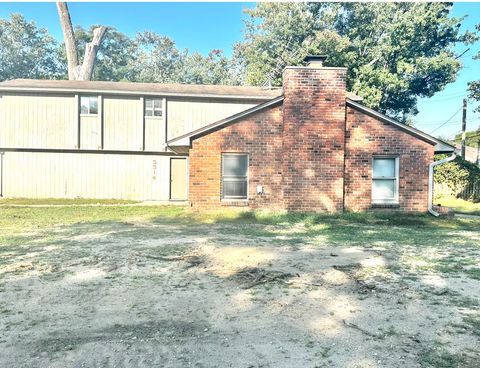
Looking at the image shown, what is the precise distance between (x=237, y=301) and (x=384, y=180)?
1053 centimetres

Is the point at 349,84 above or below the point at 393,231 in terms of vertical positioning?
above

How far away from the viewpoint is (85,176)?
2009cm

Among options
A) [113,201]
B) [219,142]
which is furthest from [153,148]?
[219,142]

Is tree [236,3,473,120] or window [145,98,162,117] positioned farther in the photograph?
tree [236,3,473,120]

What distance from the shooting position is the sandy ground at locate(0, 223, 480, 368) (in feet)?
11.1

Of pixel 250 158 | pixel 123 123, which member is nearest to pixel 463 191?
pixel 250 158

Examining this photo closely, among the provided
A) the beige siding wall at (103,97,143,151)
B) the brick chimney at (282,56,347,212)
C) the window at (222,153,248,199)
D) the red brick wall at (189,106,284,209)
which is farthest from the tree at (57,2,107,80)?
the brick chimney at (282,56,347,212)

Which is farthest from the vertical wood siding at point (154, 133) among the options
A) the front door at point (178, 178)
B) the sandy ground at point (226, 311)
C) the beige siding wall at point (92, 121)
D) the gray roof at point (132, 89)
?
the sandy ground at point (226, 311)

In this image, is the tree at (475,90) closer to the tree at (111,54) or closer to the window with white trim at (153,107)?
the window with white trim at (153,107)

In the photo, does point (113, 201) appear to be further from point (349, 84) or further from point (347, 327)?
point (349, 84)

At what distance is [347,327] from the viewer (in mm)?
3979

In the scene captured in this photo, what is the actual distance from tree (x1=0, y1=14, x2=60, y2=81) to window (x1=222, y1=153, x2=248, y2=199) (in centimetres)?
4288

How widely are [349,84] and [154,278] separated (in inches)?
1159

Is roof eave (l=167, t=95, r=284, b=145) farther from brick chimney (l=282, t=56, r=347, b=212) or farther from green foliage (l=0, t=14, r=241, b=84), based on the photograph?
green foliage (l=0, t=14, r=241, b=84)
